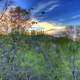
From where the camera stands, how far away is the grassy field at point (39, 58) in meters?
4.93

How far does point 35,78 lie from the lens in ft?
16.3

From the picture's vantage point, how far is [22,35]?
494 centimetres

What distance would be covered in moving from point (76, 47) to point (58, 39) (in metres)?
0.19

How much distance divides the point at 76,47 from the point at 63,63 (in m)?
0.20

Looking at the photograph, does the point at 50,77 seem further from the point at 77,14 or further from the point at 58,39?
the point at 77,14

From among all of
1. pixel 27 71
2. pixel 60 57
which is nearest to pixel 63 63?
pixel 60 57

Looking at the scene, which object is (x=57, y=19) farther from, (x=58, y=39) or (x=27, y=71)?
(x=27, y=71)

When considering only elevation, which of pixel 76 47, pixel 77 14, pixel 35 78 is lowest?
pixel 35 78

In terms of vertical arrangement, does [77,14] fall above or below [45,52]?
above

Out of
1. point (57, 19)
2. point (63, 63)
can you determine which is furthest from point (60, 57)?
point (57, 19)

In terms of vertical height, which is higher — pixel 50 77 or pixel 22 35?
pixel 22 35

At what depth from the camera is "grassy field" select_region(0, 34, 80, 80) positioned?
4.93 meters

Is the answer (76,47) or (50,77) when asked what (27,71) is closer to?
(50,77)

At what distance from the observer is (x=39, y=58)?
4941mm
